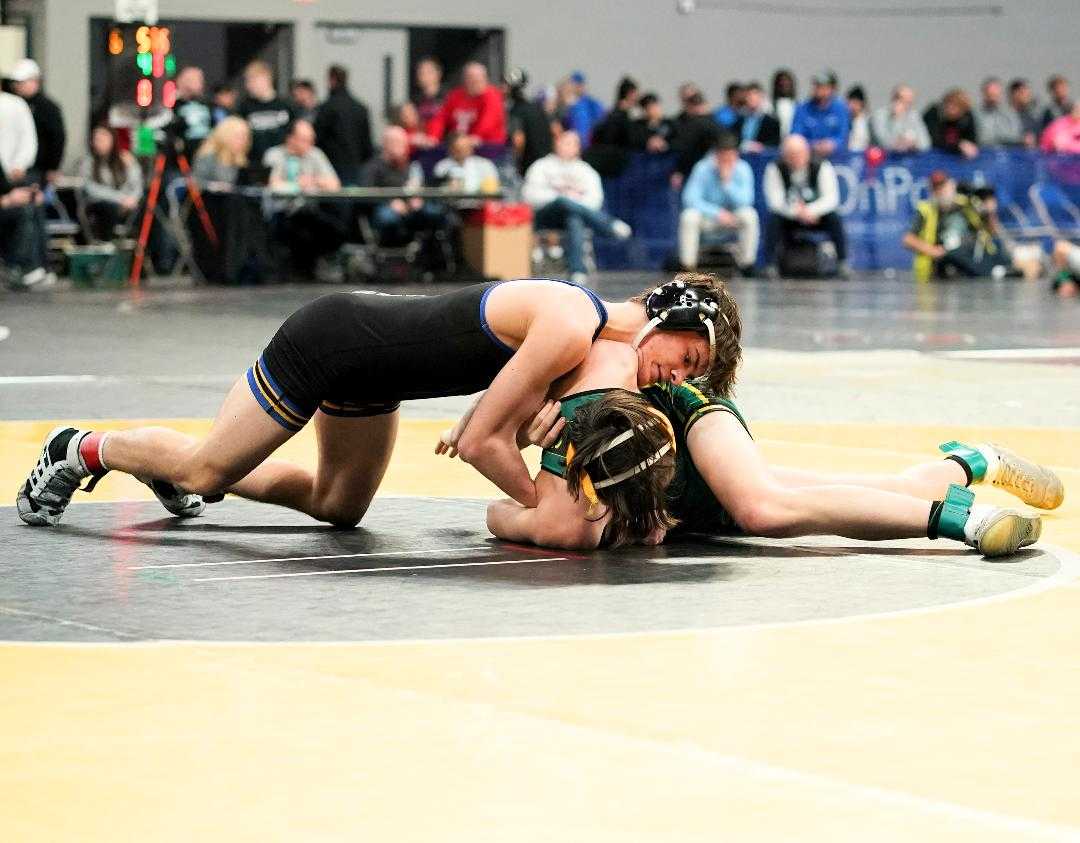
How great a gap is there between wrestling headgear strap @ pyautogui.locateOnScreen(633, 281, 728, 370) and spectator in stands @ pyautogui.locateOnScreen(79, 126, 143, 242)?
15397 millimetres

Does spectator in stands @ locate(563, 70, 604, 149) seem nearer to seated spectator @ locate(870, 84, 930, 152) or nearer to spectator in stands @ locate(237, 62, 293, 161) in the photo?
seated spectator @ locate(870, 84, 930, 152)

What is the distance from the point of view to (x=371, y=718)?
3471 millimetres

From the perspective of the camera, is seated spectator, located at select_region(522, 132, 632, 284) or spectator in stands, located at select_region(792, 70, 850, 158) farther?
spectator in stands, located at select_region(792, 70, 850, 158)

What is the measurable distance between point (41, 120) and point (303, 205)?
8.01 ft

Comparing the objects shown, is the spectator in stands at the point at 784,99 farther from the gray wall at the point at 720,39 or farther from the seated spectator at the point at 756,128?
the gray wall at the point at 720,39

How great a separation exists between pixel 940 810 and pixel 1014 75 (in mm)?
26638

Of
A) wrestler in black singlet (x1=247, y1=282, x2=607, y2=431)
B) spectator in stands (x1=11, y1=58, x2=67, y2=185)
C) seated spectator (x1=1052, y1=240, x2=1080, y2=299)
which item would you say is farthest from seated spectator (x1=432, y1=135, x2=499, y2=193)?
wrestler in black singlet (x1=247, y1=282, x2=607, y2=431)

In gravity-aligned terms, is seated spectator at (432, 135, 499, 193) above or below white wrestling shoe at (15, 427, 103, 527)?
above

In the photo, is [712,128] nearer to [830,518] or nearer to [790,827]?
[830,518]

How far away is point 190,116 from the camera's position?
65.4 feet

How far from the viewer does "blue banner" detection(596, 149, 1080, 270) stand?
71.8ft

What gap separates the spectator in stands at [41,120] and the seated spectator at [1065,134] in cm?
1019

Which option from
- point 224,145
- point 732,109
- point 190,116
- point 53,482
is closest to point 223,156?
point 224,145

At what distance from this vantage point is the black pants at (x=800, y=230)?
70.2 ft
